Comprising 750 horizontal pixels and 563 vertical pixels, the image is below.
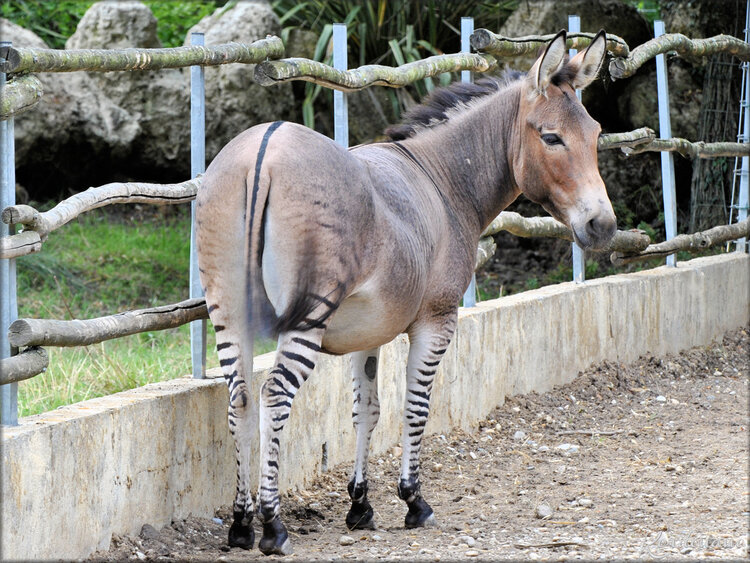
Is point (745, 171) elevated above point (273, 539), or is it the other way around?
point (745, 171)

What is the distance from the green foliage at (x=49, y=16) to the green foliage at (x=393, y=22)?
96.8 inches

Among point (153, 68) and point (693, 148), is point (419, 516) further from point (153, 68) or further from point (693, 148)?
point (693, 148)

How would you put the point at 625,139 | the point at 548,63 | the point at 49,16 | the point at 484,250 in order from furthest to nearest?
the point at 49,16 → the point at 625,139 → the point at 484,250 → the point at 548,63

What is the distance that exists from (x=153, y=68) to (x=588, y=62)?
1.99m

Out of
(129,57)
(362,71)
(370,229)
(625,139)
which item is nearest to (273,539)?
(370,229)

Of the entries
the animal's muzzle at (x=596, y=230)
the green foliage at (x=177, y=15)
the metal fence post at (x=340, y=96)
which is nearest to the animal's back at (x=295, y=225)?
the animal's muzzle at (x=596, y=230)

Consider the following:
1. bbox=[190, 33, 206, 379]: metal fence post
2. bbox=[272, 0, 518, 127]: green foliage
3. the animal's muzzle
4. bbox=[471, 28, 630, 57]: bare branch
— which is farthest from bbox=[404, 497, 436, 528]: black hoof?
bbox=[272, 0, 518, 127]: green foliage

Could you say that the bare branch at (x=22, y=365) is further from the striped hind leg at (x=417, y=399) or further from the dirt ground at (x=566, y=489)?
the striped hind leg at (x=417, y=399)

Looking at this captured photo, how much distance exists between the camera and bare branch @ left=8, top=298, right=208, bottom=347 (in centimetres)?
313

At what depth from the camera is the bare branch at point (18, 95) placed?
3.06 meters

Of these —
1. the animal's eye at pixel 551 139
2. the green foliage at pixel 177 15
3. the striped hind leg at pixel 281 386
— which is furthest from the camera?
the green foliage at pixel 177 15

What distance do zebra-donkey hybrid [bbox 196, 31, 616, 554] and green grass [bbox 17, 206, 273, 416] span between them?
138cm

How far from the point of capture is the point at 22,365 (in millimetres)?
3115

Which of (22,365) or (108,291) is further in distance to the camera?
(108,291)
